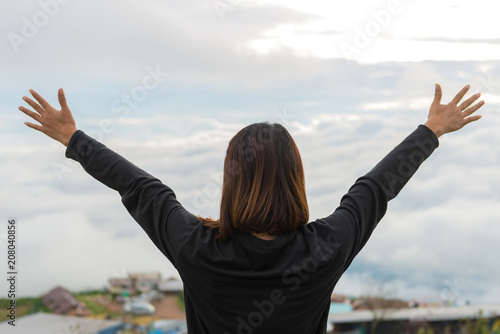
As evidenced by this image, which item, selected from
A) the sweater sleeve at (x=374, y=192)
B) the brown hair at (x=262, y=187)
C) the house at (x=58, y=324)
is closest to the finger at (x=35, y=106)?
the brown hair at (x=262, y=187)

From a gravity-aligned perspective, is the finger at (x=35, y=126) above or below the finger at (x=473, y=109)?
below

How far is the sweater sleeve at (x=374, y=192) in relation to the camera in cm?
122

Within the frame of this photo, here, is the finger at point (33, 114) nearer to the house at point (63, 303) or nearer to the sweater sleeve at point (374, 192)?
the sweater sleeve at point (374, 192)

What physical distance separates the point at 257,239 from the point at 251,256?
38 millimetres

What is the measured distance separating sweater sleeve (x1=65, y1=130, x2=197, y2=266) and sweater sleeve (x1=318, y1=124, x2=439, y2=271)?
1.06ft

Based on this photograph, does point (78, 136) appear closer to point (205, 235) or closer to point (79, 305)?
point (205, 235)

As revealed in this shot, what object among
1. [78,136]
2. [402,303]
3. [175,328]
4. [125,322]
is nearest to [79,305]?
[125,322]

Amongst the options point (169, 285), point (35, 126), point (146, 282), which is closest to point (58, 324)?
point (146, 282)

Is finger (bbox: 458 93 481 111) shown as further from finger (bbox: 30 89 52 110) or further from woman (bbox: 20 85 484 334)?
finger (bbox: 30 89 52 110)

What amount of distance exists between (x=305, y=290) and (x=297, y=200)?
19 centimetres

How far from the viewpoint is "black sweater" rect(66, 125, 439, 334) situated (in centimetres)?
115

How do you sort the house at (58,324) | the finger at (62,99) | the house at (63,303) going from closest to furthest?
the finger at (62,99) < the house at (58,324) < the house at (63,303)

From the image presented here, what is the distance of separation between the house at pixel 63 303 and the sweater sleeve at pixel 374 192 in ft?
22.5

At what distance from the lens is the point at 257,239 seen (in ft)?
3.81
